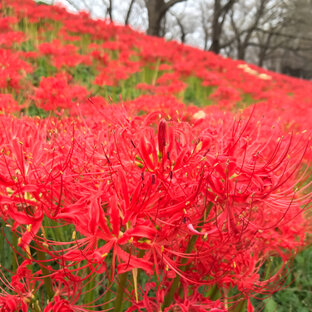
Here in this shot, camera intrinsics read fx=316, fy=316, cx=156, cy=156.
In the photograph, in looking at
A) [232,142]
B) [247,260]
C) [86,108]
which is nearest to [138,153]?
[232,142]

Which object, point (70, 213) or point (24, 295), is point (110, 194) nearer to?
point (70, 213)

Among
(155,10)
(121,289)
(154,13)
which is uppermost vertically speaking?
(155,10)

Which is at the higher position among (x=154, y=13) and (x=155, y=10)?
(x=155, y=10)

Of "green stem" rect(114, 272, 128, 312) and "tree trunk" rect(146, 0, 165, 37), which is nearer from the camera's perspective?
"green stem" rect(114, 272, 128, 312)

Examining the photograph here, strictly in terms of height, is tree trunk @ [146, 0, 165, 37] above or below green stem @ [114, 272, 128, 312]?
above

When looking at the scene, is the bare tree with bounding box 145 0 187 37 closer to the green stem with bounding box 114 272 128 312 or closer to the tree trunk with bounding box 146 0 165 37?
the tree trunk with bounding box 146 0 165 37

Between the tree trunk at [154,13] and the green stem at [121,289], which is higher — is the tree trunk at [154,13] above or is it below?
above

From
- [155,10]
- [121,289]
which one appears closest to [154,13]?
[155,10]

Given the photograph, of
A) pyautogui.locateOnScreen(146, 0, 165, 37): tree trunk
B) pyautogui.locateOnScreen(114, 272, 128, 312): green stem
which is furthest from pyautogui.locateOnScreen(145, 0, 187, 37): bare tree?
pyautogui.locateOnScreen(114, 272, 128, 312): green stem

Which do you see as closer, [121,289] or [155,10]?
[121,289]

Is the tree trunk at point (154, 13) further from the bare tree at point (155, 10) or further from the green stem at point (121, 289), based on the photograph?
the green stem at point (121, 289)

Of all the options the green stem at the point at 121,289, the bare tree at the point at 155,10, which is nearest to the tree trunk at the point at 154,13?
the bare tree at the point at 155,10

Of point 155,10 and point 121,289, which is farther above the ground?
point 155,10

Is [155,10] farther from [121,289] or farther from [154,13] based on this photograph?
[121,289]
